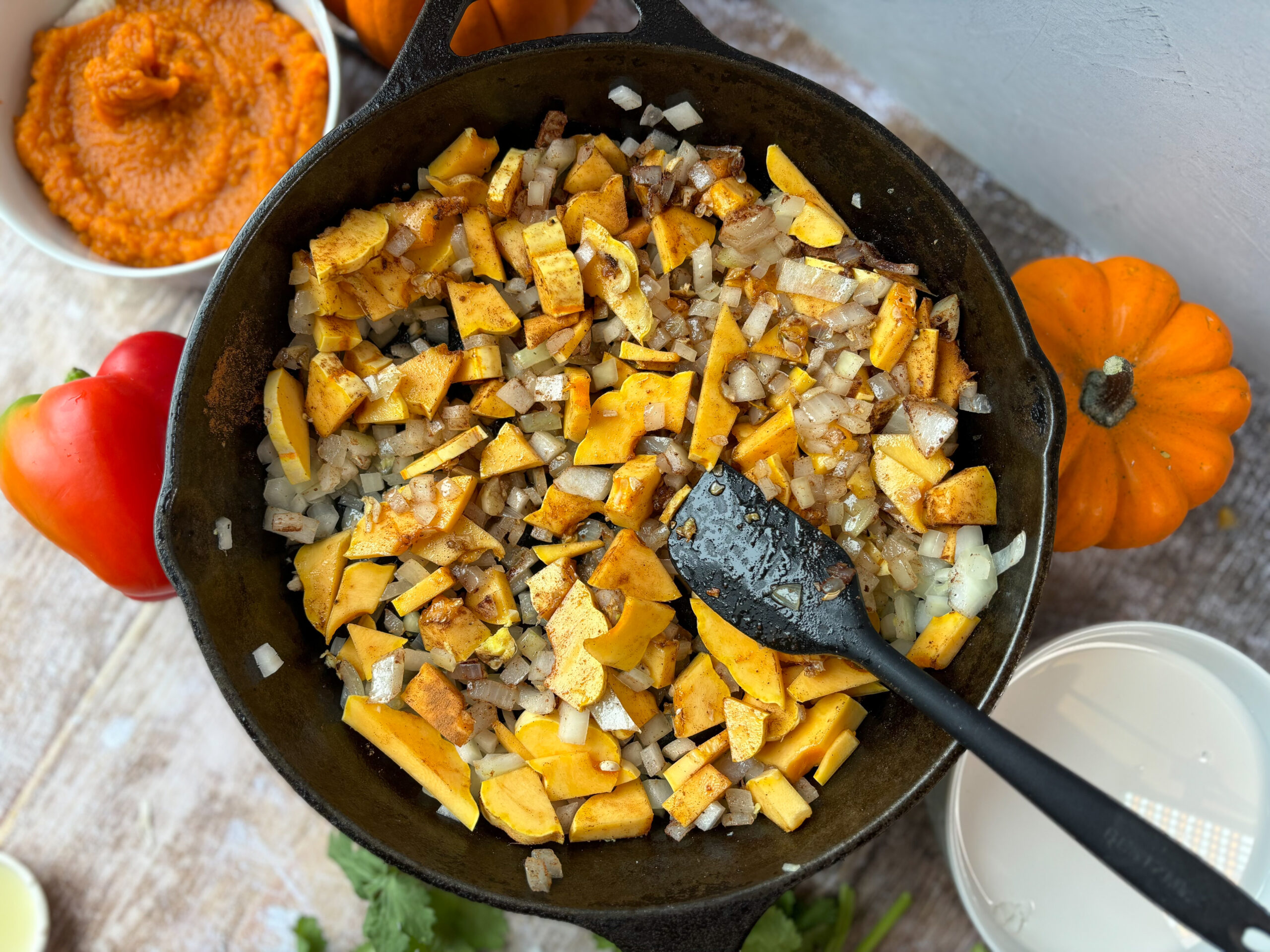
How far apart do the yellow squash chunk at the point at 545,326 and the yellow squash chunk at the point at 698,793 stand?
0.67 meters

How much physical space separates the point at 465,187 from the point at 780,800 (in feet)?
3.32

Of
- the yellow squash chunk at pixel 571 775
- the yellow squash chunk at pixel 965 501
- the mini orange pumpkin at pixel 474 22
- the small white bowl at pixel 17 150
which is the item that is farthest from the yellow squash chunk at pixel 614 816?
the mini orange pumpkin at pixel 474 22

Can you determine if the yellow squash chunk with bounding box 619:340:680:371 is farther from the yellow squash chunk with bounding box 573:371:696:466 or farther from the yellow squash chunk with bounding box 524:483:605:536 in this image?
the yellow squash chunk with bounding box 524:483:605:536

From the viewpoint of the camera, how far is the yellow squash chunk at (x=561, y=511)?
1.36m

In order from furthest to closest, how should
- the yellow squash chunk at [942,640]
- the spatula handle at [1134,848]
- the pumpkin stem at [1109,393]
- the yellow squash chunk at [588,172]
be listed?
1. the pumpkin stem at [1109,393]
2. the yellow squash chunk at [588,172]
3. the yellow squash chunk at [942,640]
4. the spatula handle at [1134,848]

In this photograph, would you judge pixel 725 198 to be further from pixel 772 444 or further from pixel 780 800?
pixel 780 800

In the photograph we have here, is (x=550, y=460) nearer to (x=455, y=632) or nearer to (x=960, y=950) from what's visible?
(x=455, y=632)

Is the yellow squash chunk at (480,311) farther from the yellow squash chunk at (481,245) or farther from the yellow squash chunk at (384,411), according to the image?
the yellow squash chunk at (384,411)

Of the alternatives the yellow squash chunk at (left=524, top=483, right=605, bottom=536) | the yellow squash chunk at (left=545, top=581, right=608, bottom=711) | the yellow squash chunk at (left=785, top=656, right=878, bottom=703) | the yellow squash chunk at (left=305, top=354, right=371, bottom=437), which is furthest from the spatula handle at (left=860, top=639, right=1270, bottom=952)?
the yellow squash chunk at (left=305, top=354, right=371, bottom=437)

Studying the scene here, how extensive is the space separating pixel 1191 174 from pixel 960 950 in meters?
1.43

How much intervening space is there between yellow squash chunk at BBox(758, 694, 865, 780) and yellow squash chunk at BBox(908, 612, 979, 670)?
0.12 metres

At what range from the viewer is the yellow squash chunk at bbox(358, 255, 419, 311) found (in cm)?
141

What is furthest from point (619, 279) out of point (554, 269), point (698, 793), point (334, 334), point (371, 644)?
point (698, 793)

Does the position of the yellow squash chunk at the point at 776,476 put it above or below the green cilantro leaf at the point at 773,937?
above
